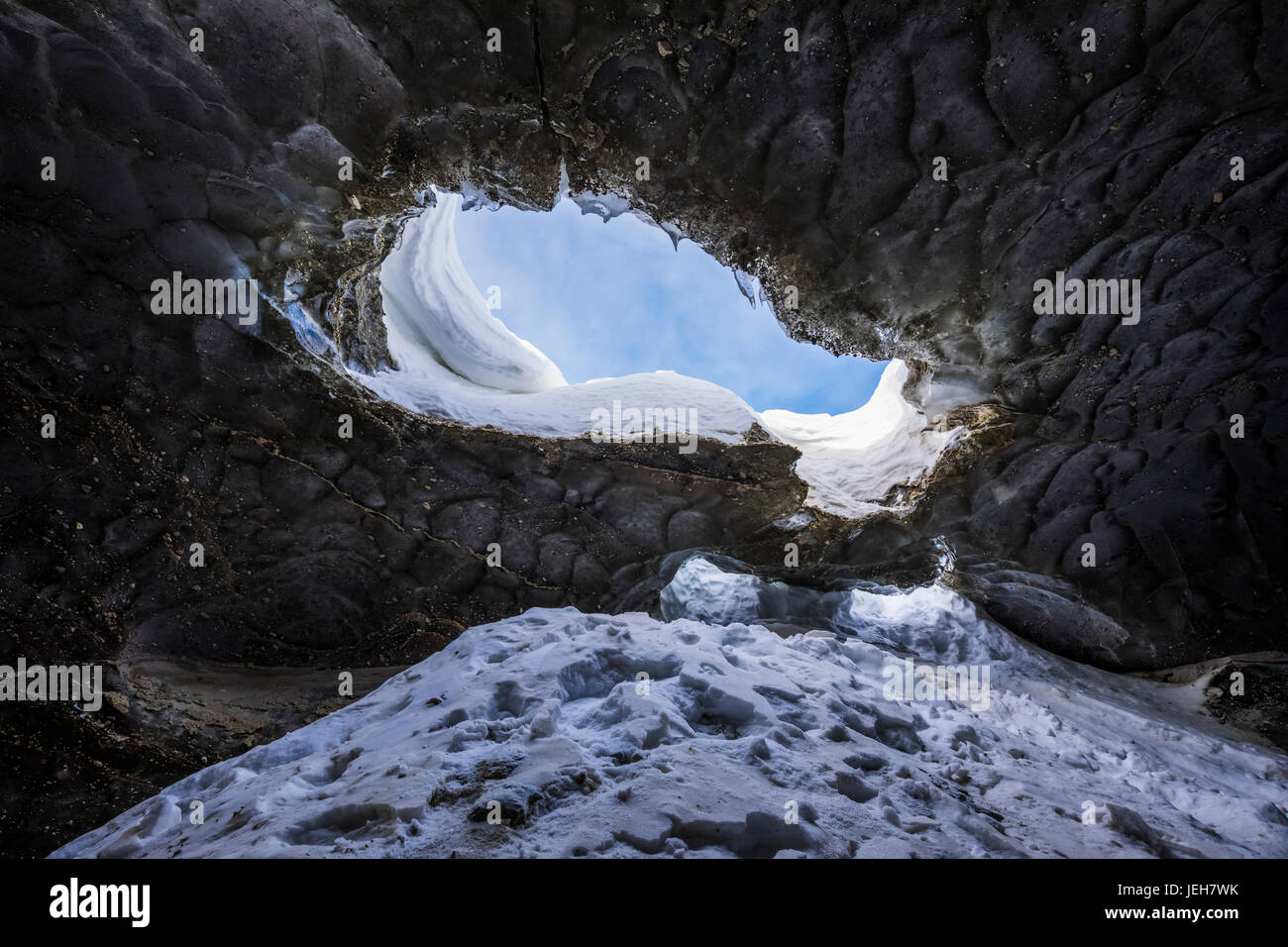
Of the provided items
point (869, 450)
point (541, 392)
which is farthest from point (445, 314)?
point (869, 450)

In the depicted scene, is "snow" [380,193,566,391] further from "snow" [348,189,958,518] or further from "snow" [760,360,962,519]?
"snow" [760,360,962,519]

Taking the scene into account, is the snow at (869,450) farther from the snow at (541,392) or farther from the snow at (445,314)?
the snow at (445,314)

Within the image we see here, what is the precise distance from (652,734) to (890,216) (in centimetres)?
363

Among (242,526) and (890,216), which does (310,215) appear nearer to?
(242,526)

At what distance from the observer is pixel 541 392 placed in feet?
20.5

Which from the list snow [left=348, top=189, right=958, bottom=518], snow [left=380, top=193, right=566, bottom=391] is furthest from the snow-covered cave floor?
snow [left=380, top=193, right=566, bottom=391]

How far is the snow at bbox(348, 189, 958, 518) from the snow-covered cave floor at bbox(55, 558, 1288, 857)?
1.80 metres

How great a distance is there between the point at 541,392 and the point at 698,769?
4.84 metres

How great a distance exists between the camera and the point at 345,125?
319cm

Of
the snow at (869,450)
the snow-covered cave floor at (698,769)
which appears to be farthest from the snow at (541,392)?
the snow-covered cave floor at (698,769)

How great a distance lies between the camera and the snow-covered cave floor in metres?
1.90

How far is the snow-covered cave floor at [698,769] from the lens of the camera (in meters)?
1.90

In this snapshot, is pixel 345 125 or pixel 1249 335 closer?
pixel 345 125
